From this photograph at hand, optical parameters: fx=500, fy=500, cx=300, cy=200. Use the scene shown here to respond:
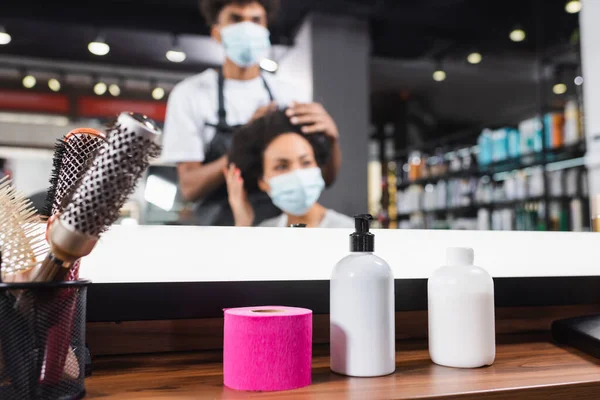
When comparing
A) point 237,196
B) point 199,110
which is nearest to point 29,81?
point 199,110

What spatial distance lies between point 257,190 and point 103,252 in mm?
1048

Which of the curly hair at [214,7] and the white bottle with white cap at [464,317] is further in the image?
the curly hair at [214,7]

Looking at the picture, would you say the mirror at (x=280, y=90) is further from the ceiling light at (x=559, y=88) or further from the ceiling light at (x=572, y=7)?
the ceiling light at (x=559, y=88)

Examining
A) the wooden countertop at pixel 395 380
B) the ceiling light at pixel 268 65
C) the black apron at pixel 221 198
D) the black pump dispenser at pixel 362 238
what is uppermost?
the ceiling light at pixel 268 65

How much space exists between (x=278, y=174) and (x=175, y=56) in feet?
2.04

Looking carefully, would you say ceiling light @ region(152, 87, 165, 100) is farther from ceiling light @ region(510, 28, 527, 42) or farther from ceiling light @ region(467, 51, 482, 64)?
ceiling light @ region(510, 28, 527, 42)

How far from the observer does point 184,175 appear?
1.82 m

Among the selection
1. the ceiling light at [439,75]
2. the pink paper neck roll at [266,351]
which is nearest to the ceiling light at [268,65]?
the ceiling light at [439,75]

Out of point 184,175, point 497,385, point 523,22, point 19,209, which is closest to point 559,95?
point 523,22

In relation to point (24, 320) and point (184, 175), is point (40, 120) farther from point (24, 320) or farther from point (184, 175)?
point (24, 320)

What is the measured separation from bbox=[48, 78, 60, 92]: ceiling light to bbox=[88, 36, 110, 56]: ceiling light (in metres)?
0.24

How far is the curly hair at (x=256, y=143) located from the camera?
1.86 m

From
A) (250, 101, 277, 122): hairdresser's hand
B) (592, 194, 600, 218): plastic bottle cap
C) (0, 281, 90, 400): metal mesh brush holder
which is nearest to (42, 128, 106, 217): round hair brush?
(0, 281, 90, 400): metal mesh brush holder

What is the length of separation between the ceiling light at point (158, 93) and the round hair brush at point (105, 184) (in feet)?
4.90
